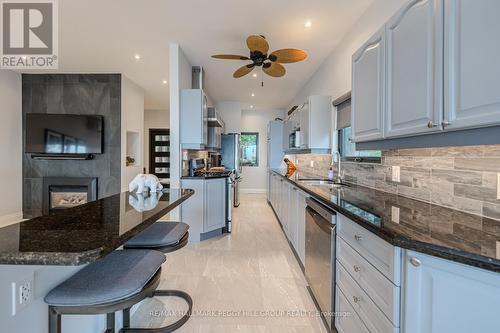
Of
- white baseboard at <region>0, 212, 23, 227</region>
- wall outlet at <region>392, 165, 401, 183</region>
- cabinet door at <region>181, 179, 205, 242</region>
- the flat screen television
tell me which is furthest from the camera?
the flat screen television

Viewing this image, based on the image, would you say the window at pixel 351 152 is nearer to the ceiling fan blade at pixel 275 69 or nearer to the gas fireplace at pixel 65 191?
the ceiling fan blade at pixel 275 69

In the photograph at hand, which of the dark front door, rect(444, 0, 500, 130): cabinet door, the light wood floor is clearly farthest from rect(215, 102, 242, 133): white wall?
rect(444, 0, 500, 130): cabinet door

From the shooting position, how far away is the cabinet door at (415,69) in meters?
1.18

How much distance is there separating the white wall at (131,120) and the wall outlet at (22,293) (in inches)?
171

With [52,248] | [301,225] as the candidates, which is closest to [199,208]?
[301,225]

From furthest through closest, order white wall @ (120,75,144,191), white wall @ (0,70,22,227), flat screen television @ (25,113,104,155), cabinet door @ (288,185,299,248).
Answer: white wall @ (120,75,144,191)
flat screen television @ (25,113,104,155)
white wall @ (0,70,22,227)
cabinet door @ (288,185,299,248)

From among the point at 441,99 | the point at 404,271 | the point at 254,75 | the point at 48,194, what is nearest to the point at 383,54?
the point at 441,99

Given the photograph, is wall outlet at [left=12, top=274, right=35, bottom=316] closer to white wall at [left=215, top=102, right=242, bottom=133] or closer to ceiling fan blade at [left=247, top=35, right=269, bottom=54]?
ceiling fan blade at [left=247, top=35, right=269, bottom=54]

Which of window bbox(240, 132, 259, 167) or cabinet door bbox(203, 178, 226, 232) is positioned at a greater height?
window bbox(240, 132, 259, 167)

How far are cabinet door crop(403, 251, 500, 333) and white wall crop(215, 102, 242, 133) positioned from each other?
21.2ft

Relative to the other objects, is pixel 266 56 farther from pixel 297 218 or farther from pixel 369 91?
pixel 297 218

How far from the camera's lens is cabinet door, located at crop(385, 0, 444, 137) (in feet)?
3.86

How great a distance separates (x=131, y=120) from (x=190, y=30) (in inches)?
118

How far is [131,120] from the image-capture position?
5.40m
